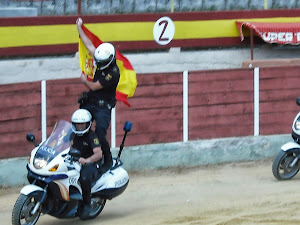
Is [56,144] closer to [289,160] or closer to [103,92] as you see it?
[103,92]

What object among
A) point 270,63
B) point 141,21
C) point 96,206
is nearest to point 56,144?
point 96,206

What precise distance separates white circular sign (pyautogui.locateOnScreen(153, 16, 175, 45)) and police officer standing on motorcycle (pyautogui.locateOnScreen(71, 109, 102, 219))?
451 centimetres

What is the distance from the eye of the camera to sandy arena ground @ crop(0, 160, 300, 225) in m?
9.25

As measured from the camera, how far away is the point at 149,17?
13.1m

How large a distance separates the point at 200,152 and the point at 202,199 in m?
2.46

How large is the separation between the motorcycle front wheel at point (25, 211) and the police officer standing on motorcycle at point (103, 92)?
1.00 meters

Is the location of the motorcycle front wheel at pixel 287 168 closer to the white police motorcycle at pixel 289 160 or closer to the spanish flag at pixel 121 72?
the white police motorcycle at pixel 289 160

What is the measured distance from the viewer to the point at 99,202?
9.46 metres

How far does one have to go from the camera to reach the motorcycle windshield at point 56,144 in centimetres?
858

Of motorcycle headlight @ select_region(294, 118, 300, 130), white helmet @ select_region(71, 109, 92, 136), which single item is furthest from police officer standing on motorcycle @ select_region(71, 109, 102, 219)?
motorcycle headlight @ select_region(294, 118, 300, 130)

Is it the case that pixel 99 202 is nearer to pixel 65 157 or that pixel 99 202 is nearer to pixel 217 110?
pixel 65 157

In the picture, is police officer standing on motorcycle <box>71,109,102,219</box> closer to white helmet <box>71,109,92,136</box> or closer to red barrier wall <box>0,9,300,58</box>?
white helmet <box>71,109,92,136</box>

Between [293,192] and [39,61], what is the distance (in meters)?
3.78

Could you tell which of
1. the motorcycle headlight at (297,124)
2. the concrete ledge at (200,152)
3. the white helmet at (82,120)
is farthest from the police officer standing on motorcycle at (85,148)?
the motorcycle headlight at (297,124)
